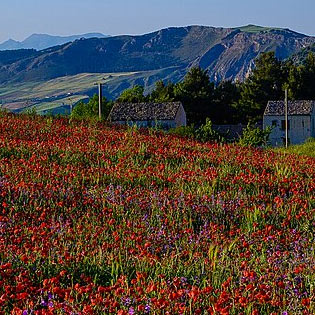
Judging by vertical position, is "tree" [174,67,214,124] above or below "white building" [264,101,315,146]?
above

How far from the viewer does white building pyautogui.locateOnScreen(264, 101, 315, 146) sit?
275 ft

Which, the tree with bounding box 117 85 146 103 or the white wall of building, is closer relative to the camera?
the white wall of building

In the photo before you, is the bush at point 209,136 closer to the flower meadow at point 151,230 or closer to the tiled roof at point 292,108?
the flower meadow at point 151,230

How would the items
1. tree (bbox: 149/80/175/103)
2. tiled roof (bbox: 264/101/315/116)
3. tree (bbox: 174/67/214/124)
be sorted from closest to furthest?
tiled roof (bbox: 264/101/315/116)
tree (bbox: 174/67/214/124)
tree (bbox: 149/80/175/103)

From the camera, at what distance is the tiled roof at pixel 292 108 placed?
83750 millimetres

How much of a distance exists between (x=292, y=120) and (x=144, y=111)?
21.1m

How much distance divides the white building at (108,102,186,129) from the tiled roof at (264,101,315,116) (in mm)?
11178

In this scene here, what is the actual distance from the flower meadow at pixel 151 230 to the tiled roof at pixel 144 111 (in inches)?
2680

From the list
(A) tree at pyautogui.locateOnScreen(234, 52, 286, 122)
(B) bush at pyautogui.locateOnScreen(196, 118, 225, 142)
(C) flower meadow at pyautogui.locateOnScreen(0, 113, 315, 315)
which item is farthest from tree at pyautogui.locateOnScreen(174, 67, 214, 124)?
(C) flower meadow at pyautogui.locateOnScreen(0, 113, 315, 315)

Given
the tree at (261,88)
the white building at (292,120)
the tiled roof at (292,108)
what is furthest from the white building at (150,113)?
the white building at (292,120)

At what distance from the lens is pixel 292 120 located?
89750 millimetres

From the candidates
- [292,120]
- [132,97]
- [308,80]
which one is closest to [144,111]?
[132,97]

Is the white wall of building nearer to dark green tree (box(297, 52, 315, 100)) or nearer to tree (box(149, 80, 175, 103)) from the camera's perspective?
dark green tree (box(297, 52, 315, 100))

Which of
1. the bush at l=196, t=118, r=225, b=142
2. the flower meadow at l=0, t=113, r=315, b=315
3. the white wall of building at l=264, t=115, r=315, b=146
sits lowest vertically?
the white wall of building at l=264, t=115, r=315, b=146
